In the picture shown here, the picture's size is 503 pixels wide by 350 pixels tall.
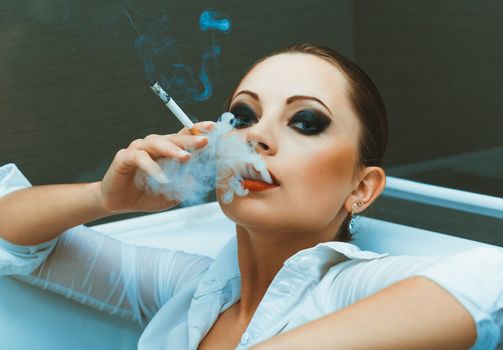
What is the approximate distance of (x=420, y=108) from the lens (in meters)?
2.19

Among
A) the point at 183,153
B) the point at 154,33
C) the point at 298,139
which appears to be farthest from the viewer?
the point at 154,33

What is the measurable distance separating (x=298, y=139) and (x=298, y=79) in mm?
109

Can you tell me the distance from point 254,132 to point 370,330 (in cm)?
40

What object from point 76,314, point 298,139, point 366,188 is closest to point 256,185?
point 298,139

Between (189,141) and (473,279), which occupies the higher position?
(189,141)

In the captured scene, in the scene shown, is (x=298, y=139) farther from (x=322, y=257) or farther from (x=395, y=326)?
(x=395, y=326)

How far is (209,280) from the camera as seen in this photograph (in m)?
1.40

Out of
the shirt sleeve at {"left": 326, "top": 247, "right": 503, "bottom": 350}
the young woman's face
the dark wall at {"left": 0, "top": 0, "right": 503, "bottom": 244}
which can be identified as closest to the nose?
the young woman's face

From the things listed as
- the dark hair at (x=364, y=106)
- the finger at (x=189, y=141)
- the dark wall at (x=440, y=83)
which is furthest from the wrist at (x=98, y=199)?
the dark wall at (x=440, y=83)

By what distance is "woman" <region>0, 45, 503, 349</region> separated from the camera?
910 mm

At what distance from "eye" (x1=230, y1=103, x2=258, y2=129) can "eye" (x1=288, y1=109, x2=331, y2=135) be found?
72 mm

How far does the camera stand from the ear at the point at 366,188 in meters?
1.32

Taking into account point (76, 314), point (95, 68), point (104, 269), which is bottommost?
point (76, 314)

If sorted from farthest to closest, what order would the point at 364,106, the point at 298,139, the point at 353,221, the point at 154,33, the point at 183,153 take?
the point at 154,33, the point at 353,221, the point at 364,106, the point at 298,139, the point at 183,153
